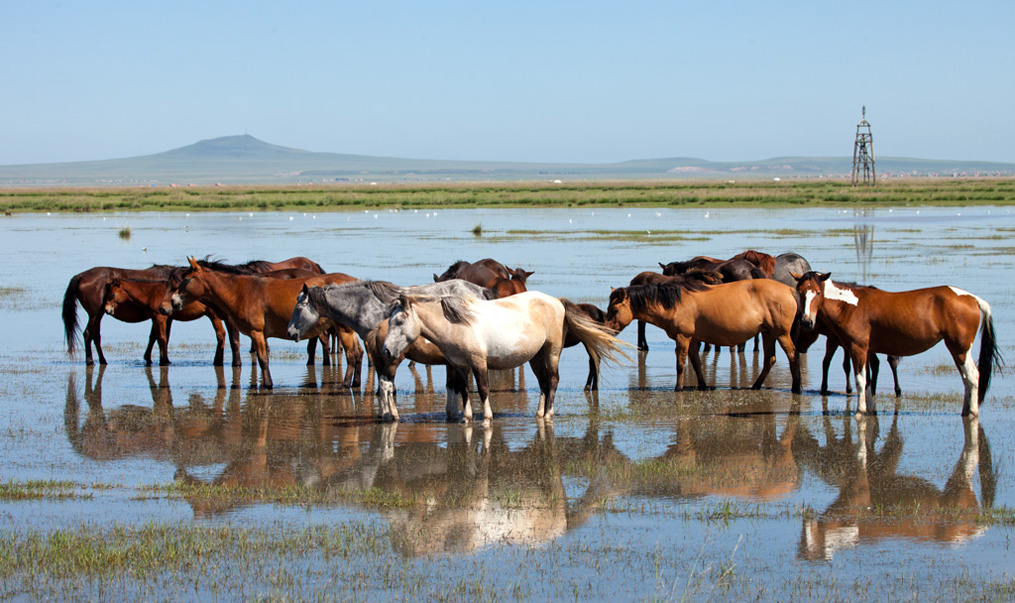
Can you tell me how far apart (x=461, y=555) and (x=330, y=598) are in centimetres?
95

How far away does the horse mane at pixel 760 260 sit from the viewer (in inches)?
683

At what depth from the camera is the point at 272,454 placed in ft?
29.7

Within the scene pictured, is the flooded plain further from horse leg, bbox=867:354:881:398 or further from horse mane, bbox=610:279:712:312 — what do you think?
horse mane, bbox=610:279:712:312

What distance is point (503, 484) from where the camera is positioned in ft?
26.2

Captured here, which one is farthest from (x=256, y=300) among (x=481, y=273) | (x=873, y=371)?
(x=873, y=371)

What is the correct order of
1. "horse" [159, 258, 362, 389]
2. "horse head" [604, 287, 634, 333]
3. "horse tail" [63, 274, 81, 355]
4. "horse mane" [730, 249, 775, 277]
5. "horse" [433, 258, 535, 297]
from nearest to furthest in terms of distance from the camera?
"horse head" [604, 287, 634, 333]
"horse" [159, 258, 362, 389]
"horse tail" [63, 274, 81, 355]
"horse" [433, 258, 535, 297]
"horse mane" [730, 249, 775, 277]

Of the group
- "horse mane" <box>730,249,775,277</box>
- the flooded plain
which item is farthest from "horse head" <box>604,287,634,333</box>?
"horse mane" <box>730,249,775,277</box>

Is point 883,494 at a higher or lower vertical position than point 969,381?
lower

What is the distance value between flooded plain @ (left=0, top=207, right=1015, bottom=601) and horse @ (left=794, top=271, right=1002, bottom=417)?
0.52 m

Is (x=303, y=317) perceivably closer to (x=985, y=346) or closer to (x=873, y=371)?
(x=873, y=371)

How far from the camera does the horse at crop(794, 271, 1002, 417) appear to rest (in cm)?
1013

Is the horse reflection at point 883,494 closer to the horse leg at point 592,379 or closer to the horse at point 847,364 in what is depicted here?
the horse at point 847,364

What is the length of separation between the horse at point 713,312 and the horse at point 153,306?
18.7 ft

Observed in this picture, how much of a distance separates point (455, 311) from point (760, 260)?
9.12 metres
